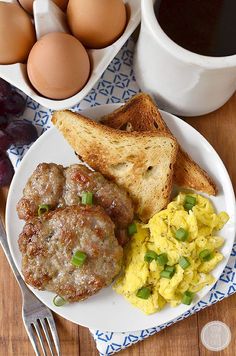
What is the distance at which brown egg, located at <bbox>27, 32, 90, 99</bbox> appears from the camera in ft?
5.45

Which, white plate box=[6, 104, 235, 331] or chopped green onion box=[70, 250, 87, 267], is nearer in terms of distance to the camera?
chopped green onion box=[70, 250, 87, 267]

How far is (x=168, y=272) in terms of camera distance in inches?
68.5

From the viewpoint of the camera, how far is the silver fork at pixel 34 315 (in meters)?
1.87

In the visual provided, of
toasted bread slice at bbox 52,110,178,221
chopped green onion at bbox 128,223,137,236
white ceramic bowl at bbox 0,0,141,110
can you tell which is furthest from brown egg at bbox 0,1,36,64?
chopped green onion at bbox 128,223,137,236

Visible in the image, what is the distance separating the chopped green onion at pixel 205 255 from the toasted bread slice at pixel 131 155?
16 centimetres

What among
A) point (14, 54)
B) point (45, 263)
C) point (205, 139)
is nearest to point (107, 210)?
point (45, 263)

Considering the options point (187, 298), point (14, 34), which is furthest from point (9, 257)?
point (14, 34)

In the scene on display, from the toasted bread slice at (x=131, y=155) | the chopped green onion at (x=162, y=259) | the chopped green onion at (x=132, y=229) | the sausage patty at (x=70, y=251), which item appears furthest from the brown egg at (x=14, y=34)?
the chopped green onion at (x=162, y=259)

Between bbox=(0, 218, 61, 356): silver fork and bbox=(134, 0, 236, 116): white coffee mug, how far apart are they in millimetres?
587

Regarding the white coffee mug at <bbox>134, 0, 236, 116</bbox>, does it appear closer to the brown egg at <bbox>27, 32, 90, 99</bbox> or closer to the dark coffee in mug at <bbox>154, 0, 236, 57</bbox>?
the dark coffee in mug at <bbox>154, 0, 236, 57</bbox>

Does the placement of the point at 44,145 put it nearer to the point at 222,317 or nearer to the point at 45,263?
the point at 45,263

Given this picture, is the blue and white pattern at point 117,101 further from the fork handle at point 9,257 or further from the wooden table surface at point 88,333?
the fork handle at point 9,257

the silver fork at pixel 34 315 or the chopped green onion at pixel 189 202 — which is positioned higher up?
the chopped green onion at pixel 189 202

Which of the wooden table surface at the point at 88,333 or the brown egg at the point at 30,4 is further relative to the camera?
the wooden table surface at the point at 88,333
